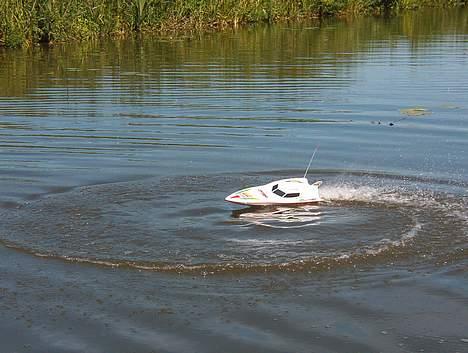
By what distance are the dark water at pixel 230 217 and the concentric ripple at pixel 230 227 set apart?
4 centimetres

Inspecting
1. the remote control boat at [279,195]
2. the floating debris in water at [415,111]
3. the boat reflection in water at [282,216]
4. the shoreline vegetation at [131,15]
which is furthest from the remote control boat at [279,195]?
the shoreline vegetation at [131,15]

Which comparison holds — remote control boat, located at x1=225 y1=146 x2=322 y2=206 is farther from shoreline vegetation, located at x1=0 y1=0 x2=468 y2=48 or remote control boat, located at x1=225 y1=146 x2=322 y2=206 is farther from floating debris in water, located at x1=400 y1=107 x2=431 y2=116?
shoreline vegetation, located at x1=0 y1=0 x2=468 y2=48

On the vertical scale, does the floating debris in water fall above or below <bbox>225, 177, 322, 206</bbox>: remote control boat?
above

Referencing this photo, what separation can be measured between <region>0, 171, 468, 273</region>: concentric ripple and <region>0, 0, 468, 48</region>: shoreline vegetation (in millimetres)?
22446

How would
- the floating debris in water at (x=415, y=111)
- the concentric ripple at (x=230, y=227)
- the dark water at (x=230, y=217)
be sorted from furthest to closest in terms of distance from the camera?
the floating debris in water at (x=415, y=111), the concentric ripple at (x=230, y=227), the dark water at (x=230, y=217)

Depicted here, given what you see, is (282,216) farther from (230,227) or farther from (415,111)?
(415,111)

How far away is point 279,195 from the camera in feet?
44.2

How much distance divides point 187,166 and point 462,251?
6272 mm

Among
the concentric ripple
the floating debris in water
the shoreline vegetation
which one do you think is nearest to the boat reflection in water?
the concentric ripple

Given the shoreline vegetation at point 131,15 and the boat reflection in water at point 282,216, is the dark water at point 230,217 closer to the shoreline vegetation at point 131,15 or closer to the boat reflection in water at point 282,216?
the boat reflection in water at point 282,216

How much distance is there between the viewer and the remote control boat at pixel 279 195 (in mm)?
13305

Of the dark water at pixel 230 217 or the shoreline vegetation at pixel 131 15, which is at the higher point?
the shoreline vegetation at pixel 131 15

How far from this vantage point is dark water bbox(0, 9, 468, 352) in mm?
9664

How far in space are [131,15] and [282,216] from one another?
96.3ft
